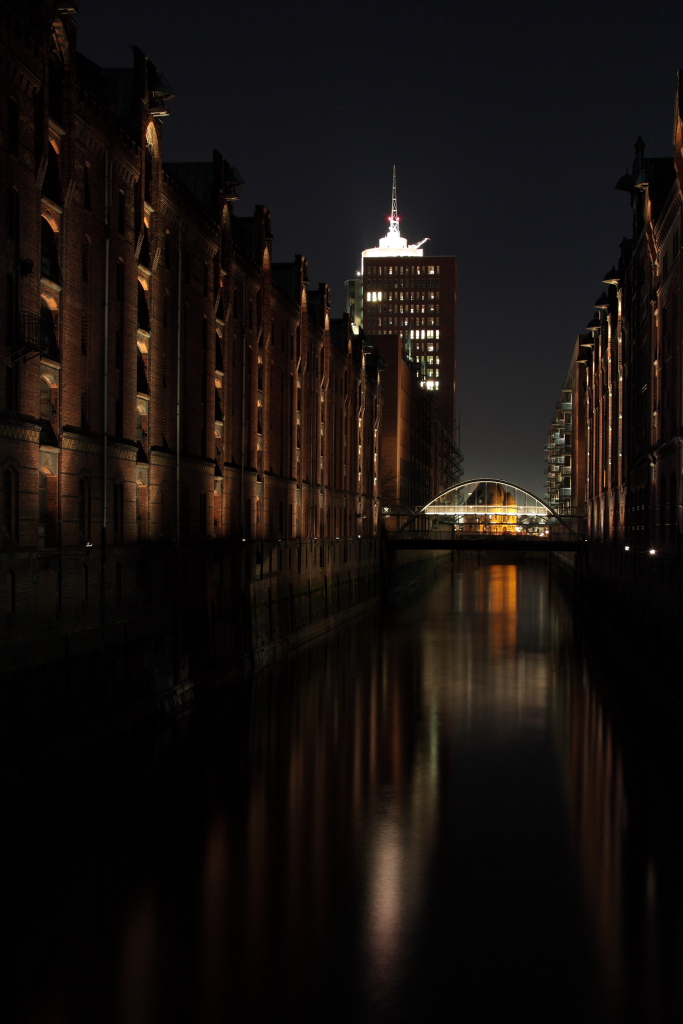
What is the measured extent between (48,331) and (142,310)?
21.5 ft

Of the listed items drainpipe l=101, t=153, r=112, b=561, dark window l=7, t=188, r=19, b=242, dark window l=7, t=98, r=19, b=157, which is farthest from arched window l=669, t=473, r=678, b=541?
dark window l=7, t=98, r=19, b=157

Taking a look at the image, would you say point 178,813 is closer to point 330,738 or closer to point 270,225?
point 330,738

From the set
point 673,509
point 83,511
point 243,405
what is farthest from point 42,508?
point 673,509

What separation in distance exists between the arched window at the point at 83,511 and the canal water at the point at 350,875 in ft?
16.9

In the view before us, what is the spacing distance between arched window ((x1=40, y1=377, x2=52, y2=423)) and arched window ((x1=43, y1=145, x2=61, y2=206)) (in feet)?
13.3

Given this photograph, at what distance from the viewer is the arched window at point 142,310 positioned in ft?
94.1

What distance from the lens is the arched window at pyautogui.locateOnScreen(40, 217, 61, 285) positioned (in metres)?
22.5

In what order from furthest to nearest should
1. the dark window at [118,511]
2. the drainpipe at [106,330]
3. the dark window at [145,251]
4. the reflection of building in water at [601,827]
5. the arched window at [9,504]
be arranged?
the dark window at [145,251] < the dark window at [118,511] < the drainpipe at [106,330] < the arched window at [9,504] < the reflection of building in water at [601,827]

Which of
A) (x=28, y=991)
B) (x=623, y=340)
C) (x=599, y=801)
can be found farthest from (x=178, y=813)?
(x=623, y=340)

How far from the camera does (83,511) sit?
2386 cm

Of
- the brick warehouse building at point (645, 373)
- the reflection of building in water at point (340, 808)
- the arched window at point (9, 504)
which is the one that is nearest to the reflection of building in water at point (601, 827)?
the reflection of building in water at point (340, 808)

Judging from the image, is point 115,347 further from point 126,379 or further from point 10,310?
point 10,310

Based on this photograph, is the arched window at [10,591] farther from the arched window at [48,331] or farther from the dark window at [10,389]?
the arched window at [48,331]

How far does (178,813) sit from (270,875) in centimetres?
332
